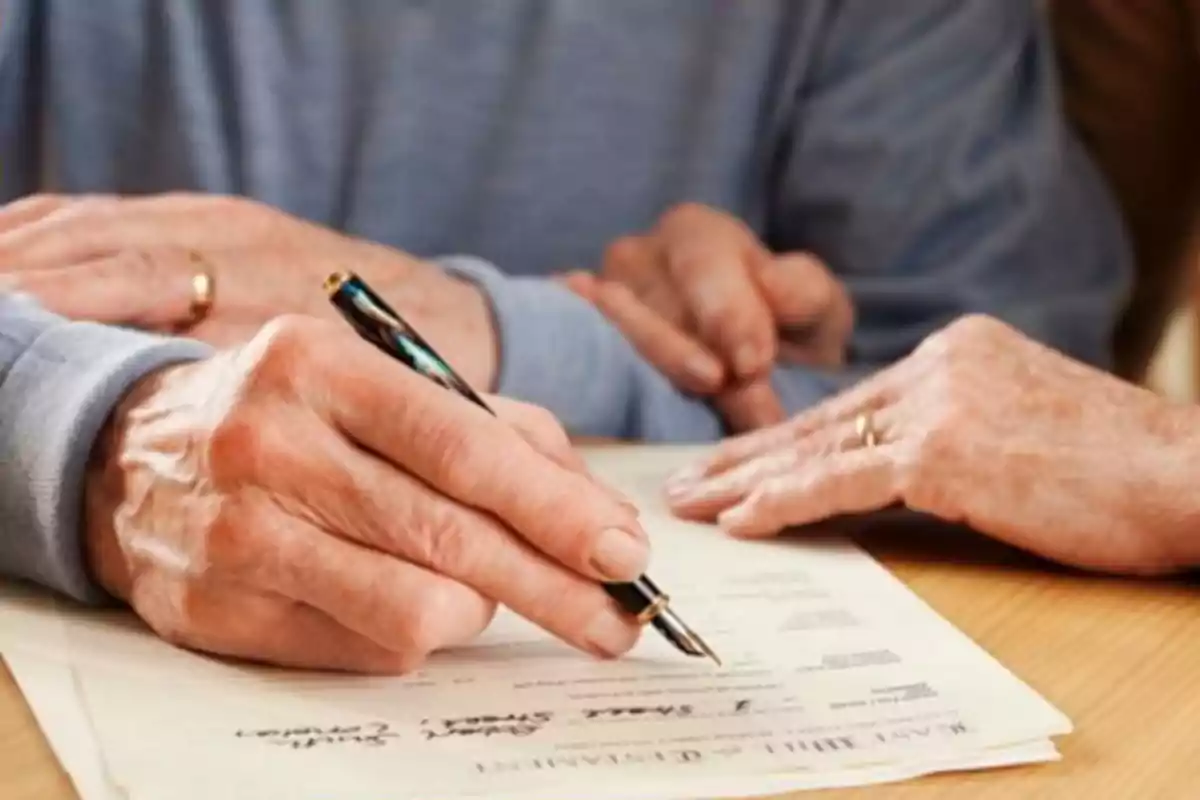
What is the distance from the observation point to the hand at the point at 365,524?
0.62 meters

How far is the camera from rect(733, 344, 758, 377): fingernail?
1066mm

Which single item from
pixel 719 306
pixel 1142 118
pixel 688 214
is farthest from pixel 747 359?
pixel 1142 118

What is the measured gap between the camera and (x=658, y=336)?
3.60 feet

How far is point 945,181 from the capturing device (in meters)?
1.26

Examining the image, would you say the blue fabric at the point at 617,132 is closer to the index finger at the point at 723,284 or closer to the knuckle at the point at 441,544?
the index finger at the point at 723,284

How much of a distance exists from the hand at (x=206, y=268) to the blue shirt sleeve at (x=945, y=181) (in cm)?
36

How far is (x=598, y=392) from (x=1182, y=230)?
1.99ft

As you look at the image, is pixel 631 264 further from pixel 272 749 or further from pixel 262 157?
pixel 272 749

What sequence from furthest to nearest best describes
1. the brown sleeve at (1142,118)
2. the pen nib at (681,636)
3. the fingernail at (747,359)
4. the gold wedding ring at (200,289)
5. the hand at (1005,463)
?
the brown sleeve at (1142,118) → the fingernail at (747,359) → the gold wedding ring at (200,289) → the hand at (1005,463) → the pen nib at (681,636)

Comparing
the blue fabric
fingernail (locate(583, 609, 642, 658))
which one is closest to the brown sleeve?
the blue fabric

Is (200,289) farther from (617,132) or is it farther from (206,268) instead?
(617,132)

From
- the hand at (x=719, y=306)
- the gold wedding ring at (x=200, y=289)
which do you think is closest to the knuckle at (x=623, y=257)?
the hand at (x=719, y=306)

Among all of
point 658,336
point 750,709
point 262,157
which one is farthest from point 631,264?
point 750,709

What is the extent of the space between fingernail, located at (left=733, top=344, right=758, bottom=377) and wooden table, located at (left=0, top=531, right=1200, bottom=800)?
0.78 feet
